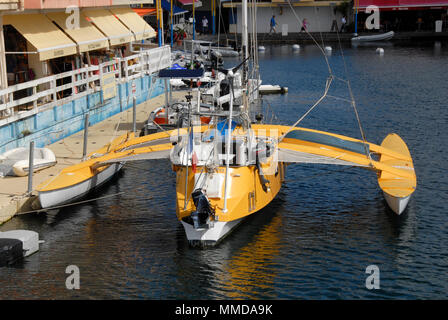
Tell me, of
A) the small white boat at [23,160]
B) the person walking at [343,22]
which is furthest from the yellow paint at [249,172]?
the person walking at [343,22]

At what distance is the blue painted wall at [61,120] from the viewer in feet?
79.7

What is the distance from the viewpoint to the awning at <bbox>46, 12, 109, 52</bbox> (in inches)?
1216

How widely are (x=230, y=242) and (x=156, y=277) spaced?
8.76 feet

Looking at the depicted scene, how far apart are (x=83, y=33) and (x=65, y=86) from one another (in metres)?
4.73

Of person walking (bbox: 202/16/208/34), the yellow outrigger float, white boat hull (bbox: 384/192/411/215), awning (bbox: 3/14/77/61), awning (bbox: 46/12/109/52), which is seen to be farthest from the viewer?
person walking (bbox: 202/16/208/34)

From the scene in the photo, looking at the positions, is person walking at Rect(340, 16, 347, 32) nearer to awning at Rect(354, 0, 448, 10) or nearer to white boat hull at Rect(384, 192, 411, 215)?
awning at Rect(354, 0, 448, 10)

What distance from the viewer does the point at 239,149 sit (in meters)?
18.9

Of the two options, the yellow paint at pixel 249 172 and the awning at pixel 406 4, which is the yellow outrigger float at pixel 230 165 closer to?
the yellow paint at pixel 249 172

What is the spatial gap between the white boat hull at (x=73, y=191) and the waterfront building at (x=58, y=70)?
12.0 ft

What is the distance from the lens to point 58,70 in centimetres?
3253

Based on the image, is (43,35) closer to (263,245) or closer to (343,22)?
(263,245)

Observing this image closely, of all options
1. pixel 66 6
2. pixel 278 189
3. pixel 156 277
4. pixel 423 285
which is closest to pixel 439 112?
pixel 278 189

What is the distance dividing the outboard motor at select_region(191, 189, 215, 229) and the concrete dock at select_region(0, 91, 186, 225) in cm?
562

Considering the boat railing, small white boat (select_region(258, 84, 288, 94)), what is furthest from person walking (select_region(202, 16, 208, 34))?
the boat railing
